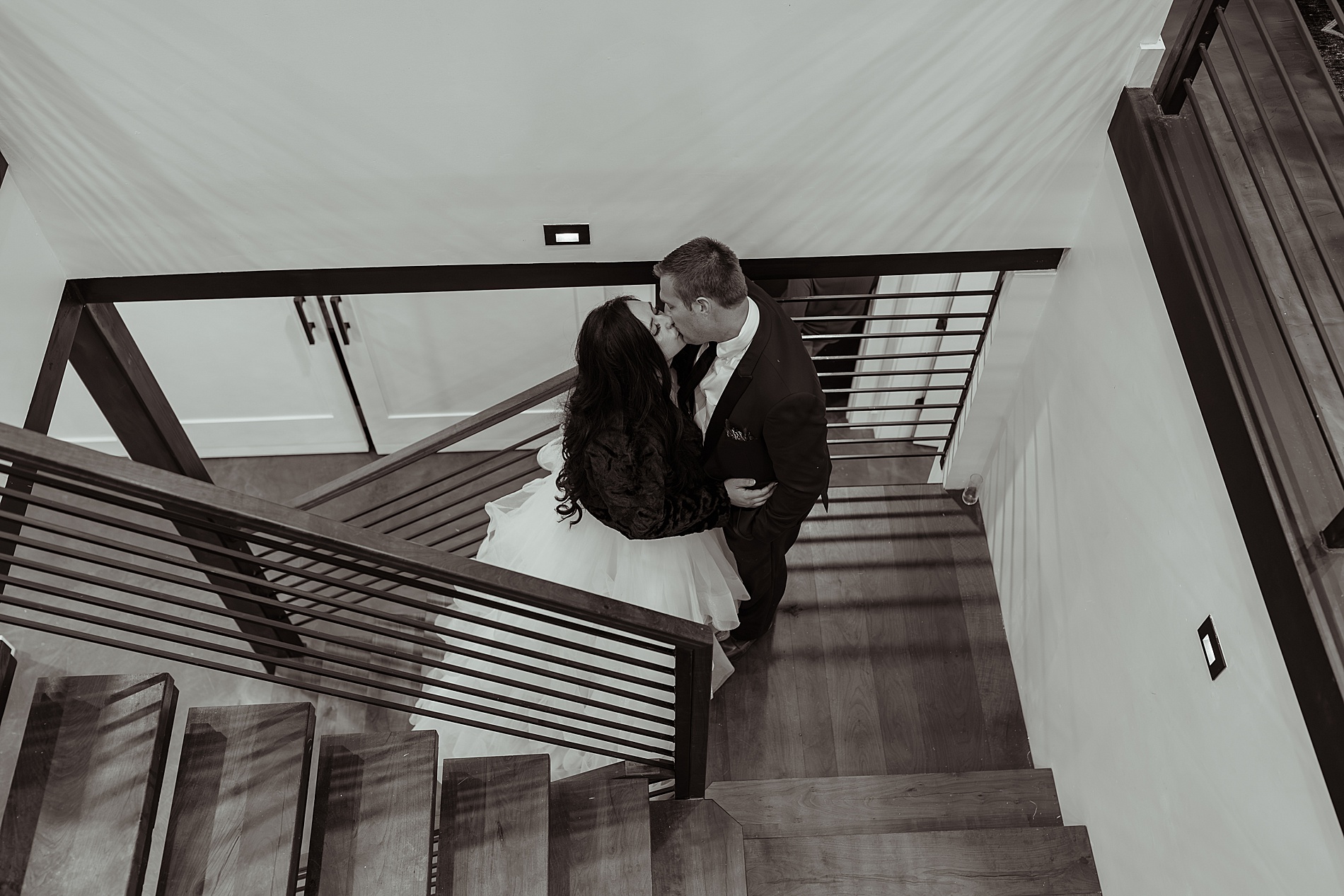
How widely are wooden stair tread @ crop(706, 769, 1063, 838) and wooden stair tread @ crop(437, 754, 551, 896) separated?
0.95 meters

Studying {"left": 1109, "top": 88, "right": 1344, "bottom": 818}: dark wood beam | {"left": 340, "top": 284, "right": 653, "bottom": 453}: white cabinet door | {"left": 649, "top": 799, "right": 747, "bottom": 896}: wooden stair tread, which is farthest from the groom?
{"left": 340, "top": 284, "right": 653, "bottom": 453}: white cabinet door

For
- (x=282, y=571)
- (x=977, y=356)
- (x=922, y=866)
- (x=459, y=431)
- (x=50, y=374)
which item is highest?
(x=977, y=356)

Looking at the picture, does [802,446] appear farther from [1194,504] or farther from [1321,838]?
[1321,838]

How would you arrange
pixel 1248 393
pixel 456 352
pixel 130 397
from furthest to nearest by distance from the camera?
pixel 456 352
pixel 130 397
pixel 1248 393

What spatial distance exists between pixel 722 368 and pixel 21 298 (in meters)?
1.97

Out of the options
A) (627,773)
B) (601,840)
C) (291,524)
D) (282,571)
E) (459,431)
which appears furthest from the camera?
(459,431)

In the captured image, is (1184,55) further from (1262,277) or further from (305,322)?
(305,322)

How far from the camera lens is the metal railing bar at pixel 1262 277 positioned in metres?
2.10

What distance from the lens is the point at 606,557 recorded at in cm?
314

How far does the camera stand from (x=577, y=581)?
123 inches

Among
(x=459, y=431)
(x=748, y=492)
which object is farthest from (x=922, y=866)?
(x=459, y=431)

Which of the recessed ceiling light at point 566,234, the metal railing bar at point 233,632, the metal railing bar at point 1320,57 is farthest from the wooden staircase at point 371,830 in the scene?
the metal railing bar at point 1320,57

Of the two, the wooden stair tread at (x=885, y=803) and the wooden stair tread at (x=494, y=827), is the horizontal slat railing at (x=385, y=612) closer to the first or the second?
the wooden stair tread at (x=494, y=827)

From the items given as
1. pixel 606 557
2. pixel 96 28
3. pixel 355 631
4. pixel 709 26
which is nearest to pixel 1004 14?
pixel 709 26
